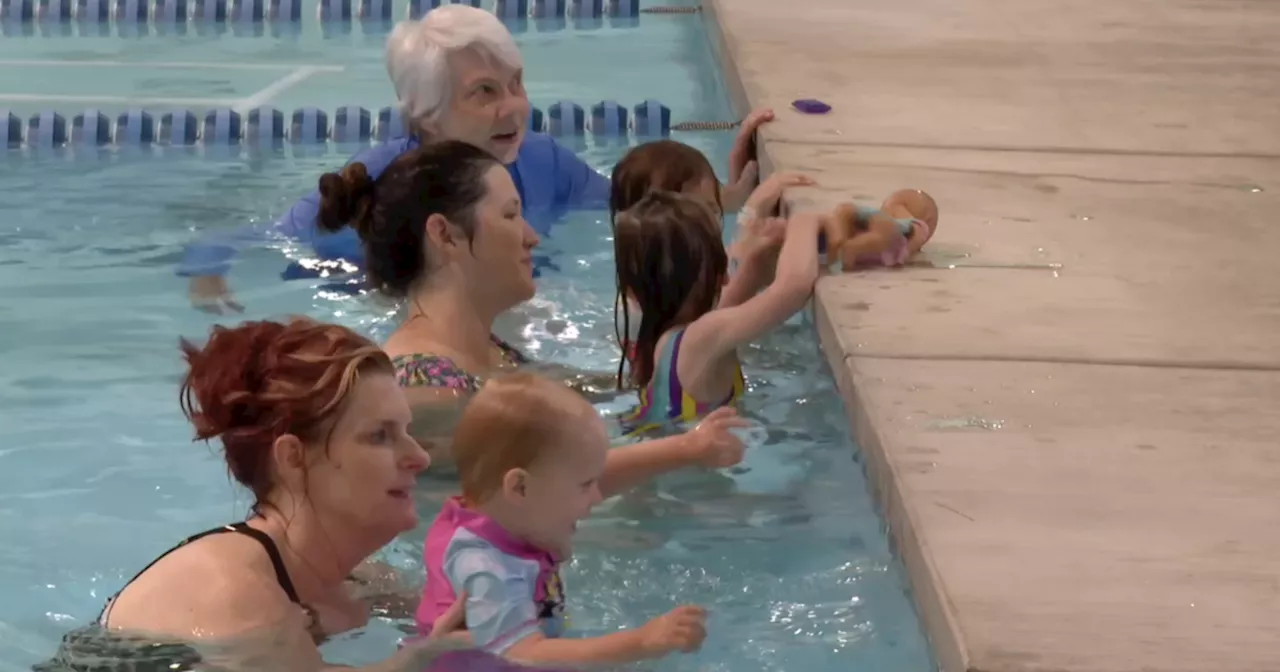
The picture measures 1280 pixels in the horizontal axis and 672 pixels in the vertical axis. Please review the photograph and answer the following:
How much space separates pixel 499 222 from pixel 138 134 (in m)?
3.61

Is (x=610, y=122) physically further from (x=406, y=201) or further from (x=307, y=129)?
(x=406, y=201)

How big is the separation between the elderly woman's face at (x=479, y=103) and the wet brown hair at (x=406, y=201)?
811mm

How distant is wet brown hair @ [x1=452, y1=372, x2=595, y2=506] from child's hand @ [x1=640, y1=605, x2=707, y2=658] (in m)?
0.31

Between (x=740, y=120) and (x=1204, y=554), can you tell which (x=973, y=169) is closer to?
(x=740, y=120)

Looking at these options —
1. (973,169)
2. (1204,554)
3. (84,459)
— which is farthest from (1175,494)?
(84,459)

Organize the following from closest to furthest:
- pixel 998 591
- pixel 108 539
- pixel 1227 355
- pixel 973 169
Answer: pixel 998 591 < pixel 1227 355 < pixel 108 539 < pixel 973 169

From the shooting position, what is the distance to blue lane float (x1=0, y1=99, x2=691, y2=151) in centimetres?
653

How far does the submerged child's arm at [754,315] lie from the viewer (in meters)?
3.39

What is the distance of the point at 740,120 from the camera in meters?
5.93

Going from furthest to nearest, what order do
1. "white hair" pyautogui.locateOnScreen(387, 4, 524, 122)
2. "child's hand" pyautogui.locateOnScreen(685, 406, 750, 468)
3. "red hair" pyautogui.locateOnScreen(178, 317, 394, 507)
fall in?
1. "white hair" pyautogui.locateOnScreen(387, 4, 524, 122)
2. "child's hand" pyautogui.locateOnScreen(685, 406, 750, 468)
3. "red hair" pyautogui.locateOnScreen(178, 317, 394, 507)

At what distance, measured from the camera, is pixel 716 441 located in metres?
3.00

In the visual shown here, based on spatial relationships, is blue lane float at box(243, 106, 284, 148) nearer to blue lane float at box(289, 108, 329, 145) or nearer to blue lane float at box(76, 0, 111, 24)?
blue lane float at box(289, 108, 329, 145)

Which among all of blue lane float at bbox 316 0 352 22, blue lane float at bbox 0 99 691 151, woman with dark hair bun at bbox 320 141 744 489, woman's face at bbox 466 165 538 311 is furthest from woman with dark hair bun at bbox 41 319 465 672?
blue lane float at bbox 316 0 352 22

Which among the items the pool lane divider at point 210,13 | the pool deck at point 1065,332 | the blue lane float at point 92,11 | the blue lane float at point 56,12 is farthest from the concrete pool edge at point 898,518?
the blue lane float at point 56,12
